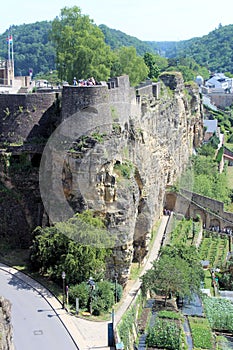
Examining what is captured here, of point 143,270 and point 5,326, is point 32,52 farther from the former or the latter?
point 5,326

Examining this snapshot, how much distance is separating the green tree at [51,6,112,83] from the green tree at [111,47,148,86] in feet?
6.40

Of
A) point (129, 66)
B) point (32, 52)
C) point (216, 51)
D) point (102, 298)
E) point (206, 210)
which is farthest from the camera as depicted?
point (216, 51)

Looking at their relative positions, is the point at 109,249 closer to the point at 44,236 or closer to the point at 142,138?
the point at 44,236

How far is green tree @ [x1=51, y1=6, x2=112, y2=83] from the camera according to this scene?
39281mm

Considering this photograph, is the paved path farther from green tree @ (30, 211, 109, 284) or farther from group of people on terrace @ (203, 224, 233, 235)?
group of people on terrace @ (203, 224, 233, 235)

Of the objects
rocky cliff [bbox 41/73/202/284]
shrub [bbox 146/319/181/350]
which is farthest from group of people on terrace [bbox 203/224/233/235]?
shrub [bbox 146/319/181/350]

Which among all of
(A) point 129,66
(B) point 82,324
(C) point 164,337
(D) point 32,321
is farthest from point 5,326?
(A) point 129,66

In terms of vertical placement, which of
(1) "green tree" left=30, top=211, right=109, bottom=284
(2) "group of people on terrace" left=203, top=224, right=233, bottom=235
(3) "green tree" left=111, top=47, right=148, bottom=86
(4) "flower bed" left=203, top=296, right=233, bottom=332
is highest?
(3) "green tree" left=111, top=47, right=148, bottom=86

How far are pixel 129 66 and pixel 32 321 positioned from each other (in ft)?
90.4

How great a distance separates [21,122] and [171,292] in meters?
11.3

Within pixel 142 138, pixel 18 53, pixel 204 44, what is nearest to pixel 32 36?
pixel 18 53

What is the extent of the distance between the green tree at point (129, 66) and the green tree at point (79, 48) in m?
1.95

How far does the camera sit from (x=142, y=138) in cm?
3381

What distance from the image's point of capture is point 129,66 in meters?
44.8
